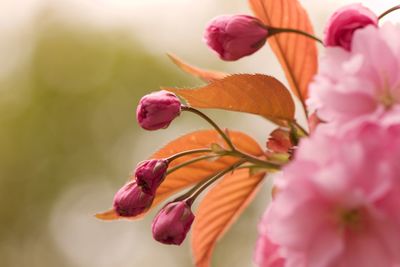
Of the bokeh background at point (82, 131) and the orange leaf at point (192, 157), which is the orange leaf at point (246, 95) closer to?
the orange leaf at point (192, 157)

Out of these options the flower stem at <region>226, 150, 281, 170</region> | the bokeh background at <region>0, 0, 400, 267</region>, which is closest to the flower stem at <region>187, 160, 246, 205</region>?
the flower stem at <region>226, 150, 281, 170</region>

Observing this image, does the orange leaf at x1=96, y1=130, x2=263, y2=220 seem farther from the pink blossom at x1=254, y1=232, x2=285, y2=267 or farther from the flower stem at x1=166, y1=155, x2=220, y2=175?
the pink blossom at x1=254, y1=232, x2=285, y2=267

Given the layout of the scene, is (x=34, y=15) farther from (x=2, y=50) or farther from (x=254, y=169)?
(x=254, y=169)

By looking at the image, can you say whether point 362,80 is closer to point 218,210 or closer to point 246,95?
point 246,95

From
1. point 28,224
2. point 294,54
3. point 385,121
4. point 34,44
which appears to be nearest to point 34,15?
point 34,44

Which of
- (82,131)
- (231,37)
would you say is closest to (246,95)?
(231,37)

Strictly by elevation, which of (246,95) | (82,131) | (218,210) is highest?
(246,95)
